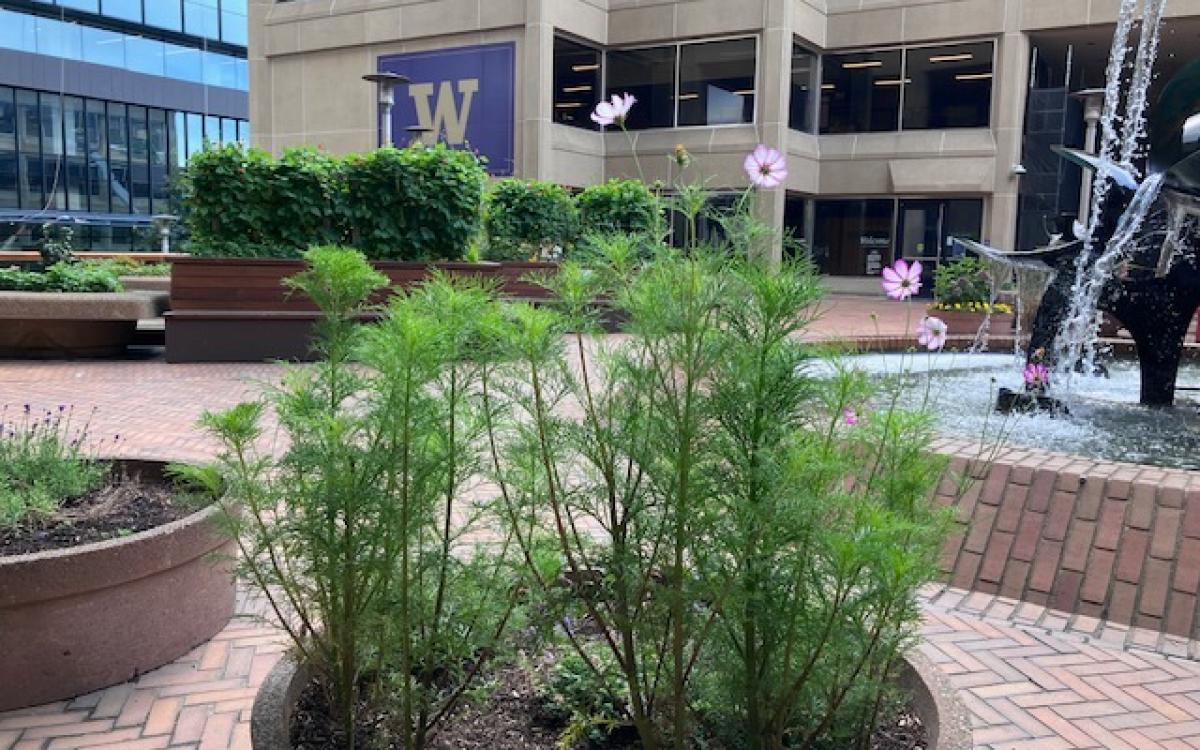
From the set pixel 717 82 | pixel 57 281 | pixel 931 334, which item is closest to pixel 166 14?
pixel 717 82

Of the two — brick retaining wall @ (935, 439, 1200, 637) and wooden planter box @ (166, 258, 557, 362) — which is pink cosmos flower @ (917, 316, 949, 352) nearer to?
brick retaining wall @ (935, 439, 1200, 637)

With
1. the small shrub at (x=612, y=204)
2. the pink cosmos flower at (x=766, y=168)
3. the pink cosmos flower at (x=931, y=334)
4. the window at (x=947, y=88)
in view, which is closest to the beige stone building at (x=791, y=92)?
the window at (x=947, y=88)

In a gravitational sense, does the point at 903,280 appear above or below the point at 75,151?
below

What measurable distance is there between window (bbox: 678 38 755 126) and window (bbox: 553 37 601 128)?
7.93ft

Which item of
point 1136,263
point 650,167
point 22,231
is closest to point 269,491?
point 1136,263

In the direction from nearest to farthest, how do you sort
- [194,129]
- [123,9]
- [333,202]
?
[333,202] → [123,9] → [194,129]

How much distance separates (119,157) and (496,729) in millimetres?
45146

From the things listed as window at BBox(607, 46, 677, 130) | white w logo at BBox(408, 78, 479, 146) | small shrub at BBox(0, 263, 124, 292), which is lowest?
small shrub at BBox(0, 263, 124, 292)

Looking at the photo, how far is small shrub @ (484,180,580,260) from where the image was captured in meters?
15.6

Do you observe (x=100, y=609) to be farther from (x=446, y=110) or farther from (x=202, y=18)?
(x=202, y=18)

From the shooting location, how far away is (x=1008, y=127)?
995 inches

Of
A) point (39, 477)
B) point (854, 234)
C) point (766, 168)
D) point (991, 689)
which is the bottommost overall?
point (991, 689)

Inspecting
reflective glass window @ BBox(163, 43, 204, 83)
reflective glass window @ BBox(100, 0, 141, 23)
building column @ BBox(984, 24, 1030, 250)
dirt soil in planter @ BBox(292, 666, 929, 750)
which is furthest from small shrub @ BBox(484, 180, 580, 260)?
reflective glass window @ BBox(163, 43, 204, 83)

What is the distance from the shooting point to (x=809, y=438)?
6.76 ft
